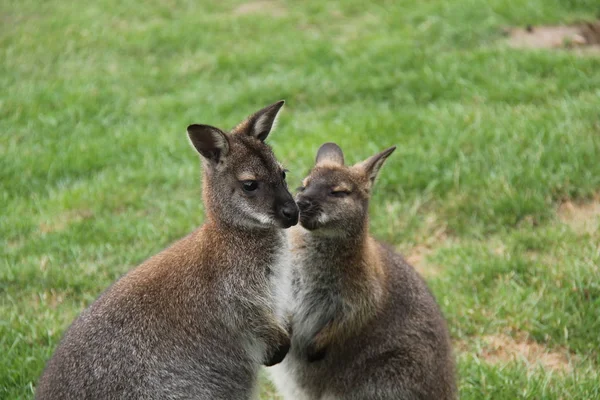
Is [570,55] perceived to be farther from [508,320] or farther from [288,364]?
[288,364]

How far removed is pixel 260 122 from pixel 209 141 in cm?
29

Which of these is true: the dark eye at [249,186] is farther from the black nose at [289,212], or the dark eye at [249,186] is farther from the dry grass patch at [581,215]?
the dry grass patch at [581,215]

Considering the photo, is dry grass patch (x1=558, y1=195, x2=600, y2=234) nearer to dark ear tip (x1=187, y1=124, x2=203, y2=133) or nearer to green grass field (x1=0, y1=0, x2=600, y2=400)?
green grass field (x1=0, y1=0, x2=600, y2=400)

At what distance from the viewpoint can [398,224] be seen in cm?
671

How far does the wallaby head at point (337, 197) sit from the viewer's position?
15.2ft

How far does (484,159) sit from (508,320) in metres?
1.97

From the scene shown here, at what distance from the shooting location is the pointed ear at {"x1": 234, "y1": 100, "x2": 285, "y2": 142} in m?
4.42

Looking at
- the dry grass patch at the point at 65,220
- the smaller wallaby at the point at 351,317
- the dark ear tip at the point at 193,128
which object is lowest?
the dry grass patch at the point at 65,220

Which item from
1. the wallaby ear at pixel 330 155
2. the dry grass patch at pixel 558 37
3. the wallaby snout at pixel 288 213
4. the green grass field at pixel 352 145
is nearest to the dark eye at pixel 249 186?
the wallaby snout at pixel 288 213

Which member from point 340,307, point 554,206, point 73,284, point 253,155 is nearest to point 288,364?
point 340,307

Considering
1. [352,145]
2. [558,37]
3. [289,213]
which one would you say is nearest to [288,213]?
[289,213]

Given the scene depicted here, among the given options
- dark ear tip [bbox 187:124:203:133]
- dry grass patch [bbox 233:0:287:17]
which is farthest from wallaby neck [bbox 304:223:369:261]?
dry grass patch [bbox 233:0:287:17]

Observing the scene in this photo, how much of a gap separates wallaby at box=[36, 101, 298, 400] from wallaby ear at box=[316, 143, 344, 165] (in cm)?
73

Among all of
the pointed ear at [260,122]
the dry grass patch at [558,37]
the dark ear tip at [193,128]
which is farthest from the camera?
the dry grass patch at [558,37]
